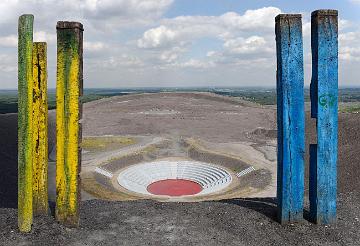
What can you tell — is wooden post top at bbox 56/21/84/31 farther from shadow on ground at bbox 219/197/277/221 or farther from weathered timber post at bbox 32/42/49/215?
shadow on ground at bbox 219/197/277/221

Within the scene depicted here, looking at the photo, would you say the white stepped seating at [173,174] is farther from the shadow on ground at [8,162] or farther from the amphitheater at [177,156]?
the shadow on ground at [8,162]

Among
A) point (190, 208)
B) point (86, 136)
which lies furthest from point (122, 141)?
point (190, 208)

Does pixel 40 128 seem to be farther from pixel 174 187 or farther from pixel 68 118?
pixel 174 187

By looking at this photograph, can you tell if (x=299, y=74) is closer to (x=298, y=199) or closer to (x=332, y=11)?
(x=332, y=11)

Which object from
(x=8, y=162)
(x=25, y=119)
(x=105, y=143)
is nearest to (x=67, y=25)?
(x=25, y=119)

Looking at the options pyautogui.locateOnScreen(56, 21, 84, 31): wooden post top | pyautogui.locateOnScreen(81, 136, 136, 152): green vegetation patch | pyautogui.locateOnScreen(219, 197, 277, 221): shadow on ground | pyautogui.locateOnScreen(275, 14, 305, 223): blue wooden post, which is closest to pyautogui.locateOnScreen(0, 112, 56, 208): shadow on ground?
pyautogui.locateOnScreen(81, 136, 136, 152): green vegetation patch
